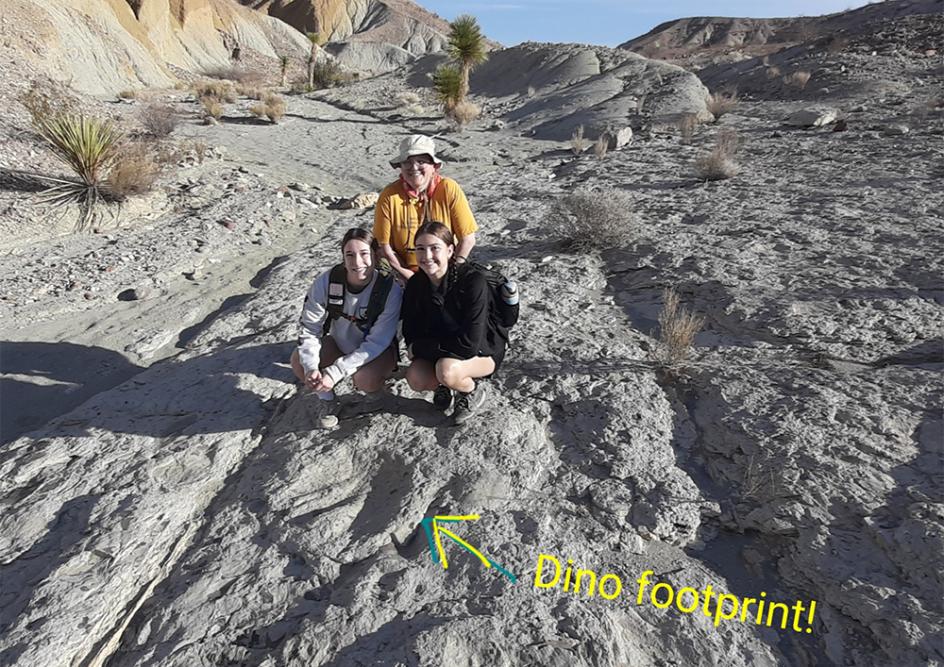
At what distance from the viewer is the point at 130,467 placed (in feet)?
8.97

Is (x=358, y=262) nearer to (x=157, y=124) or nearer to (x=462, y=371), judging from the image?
(x=462, y=371)

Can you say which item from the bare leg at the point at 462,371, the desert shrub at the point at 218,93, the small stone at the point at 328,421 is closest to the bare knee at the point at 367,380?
the small stone at the point at 328,421

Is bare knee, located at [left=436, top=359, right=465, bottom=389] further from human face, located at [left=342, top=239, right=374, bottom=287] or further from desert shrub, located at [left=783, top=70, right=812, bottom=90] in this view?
desert shrub, located at [left=783, top=70, right=812, bottom=90]

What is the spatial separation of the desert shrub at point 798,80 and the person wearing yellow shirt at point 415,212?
46.2 ft

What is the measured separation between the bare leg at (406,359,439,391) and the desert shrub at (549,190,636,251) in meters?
2.83

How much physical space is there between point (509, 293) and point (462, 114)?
13.1 meters

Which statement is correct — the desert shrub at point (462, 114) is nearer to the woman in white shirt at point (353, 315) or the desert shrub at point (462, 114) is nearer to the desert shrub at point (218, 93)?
the desert shrub at point (218, 93)

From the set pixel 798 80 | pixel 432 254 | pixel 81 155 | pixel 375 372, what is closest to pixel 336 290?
pixel 375 372

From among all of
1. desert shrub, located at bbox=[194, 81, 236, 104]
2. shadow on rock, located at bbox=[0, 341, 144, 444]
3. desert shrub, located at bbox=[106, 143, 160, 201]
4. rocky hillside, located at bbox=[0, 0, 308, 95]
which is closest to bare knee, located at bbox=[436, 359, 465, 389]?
shadow on rock, located at bbox=[0, 341, 144, 444]

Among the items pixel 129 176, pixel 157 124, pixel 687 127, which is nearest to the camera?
pixel 129 176

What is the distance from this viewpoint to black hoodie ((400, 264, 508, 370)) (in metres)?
2.59

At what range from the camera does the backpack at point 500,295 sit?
8.54 ft

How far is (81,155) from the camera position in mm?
6301

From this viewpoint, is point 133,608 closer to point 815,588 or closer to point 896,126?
point 815,588
